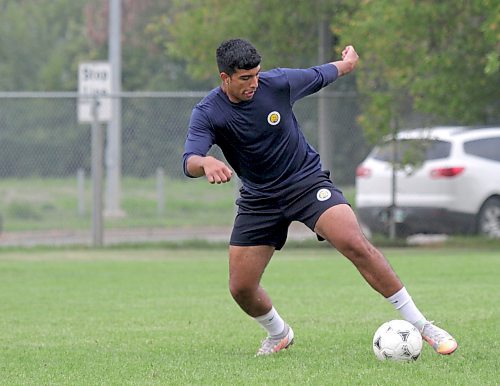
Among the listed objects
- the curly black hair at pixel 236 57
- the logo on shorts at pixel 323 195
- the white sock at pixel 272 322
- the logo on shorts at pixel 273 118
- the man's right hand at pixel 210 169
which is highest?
the curly black hair at pixel 236 57

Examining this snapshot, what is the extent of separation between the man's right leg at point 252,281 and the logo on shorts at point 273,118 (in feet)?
2.70

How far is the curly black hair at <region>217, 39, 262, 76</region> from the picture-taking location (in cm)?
725

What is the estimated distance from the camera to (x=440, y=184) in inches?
742

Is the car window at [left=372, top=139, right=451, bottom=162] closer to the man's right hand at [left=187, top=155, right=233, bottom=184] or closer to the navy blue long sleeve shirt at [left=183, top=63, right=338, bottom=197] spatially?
the navy blue long sleeve shirt at [left=183, top=63, right=338, bottom=197]

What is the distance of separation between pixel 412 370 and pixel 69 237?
1333 cm

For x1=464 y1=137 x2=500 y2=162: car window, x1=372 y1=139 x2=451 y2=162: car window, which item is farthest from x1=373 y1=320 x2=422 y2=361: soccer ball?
x1=464 y1=137 x2=500 y2=162: car window

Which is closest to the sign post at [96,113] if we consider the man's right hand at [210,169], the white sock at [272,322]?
the white sock at [272,322]

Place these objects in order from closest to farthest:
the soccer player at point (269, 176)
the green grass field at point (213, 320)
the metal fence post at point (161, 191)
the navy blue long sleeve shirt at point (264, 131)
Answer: the green grass field at point (213, 320)
the soccer player at point (269, 176)
the navy blue long sleeve shirt at point (264, 131)
the metal fence post at point (161, 191)

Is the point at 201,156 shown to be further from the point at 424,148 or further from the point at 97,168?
the point at 424,148

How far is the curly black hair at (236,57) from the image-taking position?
23.8ft

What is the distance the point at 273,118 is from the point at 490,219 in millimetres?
12023

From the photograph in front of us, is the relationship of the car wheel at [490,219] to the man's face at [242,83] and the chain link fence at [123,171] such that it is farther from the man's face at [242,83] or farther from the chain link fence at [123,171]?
Result: the man's face at [242,83]

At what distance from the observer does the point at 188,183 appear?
21016 millimetres

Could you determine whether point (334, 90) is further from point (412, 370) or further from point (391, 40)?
point (412, 370)
